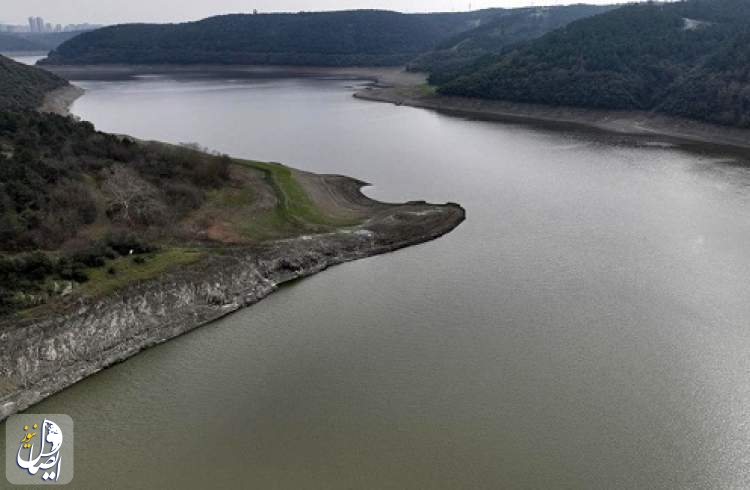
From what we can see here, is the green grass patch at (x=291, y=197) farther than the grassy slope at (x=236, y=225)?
Yes

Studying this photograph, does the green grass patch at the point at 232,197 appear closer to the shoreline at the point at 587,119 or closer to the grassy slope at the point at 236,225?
the grassy slope at the point at 236,225

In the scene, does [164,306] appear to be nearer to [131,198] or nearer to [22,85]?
[131,198]

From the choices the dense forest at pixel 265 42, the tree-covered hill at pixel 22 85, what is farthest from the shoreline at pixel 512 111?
the tree-covered hill at pixel 22 85

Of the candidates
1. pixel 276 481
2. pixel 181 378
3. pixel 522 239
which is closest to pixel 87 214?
pixel 181 378

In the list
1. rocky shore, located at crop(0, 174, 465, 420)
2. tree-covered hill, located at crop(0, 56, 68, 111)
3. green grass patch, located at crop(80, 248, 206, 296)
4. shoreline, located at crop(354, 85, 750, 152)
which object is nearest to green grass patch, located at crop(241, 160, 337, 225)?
rocky shore, located at crop(0, 174, 465, 420)

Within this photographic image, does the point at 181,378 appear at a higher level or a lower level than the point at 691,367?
lower

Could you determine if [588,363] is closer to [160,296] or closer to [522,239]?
[522,239]

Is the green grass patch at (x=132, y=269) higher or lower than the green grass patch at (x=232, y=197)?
lower
